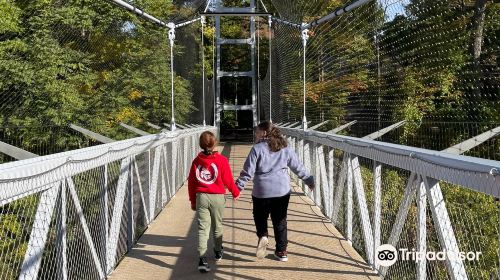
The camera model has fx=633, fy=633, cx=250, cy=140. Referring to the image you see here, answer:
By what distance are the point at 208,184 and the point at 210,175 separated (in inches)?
2.5

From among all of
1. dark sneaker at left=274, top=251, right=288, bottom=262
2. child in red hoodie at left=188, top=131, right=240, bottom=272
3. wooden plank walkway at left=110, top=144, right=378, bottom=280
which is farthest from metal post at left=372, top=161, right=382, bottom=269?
child in red hoodie at left=188, top=131, right=240, bottom=272

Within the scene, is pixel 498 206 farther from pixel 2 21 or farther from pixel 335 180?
pixel 2 21

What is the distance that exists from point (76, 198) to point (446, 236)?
1.62 meters

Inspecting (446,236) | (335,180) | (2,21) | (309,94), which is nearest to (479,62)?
(335,180)

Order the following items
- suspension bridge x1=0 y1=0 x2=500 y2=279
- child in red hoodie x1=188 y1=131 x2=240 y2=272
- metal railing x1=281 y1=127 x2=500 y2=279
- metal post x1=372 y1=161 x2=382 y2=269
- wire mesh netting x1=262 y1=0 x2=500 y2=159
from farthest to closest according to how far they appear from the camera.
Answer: wire mesh netting x1=262 y1=0 x2=500 y2=159 → child in red hoodie x1=188 y1=131 x2=240 y2=272 → metal post x1=372 y1=161 x2=382 y2=269 → suspension bridge x1=0 y1=0 x2=500 y2=279 → metal railing x1=281 y1=127 x2=500 y2=279

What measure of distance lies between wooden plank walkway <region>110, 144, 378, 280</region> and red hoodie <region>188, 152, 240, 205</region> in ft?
1.58

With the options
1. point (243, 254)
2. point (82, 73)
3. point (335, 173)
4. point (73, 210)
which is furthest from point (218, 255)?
point (82, 73)

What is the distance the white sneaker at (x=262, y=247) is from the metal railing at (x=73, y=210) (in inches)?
34.8

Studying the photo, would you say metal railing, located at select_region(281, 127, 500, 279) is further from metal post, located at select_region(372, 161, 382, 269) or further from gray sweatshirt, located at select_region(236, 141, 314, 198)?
gray sweatshirt, located at select_region(236, 141, 314, 198)

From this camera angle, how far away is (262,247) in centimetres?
399

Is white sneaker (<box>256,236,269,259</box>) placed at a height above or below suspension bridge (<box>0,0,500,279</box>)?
below

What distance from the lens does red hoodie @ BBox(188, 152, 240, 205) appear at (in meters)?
3.83

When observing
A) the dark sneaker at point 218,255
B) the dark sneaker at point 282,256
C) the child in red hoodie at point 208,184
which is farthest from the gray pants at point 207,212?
the dark sneaker at point 282,256

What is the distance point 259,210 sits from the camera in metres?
4.09
